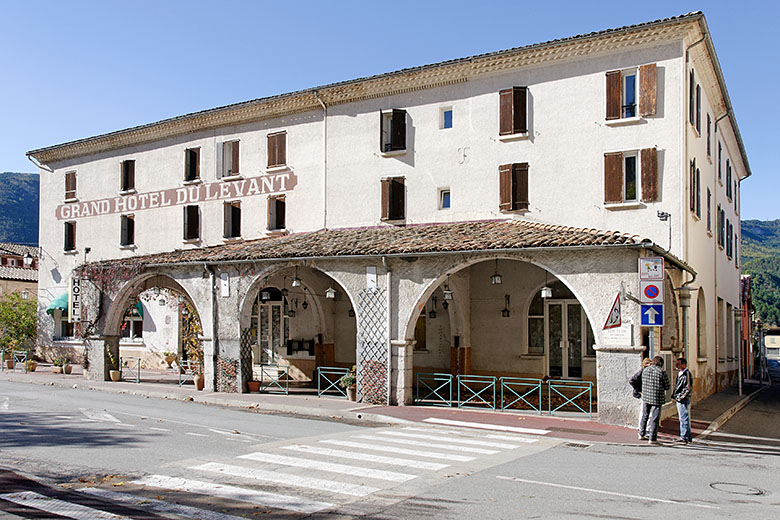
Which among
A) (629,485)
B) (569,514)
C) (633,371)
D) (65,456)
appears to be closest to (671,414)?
(633,371)

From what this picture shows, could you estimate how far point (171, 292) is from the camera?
1073 inches

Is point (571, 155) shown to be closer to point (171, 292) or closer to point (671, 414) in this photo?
point (671, 414)

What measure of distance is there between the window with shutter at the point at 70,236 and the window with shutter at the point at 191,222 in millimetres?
7405

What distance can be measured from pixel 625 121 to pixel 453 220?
5.80 metres

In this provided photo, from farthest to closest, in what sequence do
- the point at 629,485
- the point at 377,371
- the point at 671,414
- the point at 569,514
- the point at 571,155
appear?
the point at 571,155 < the point at 377,371 < the point at 671,414 < the point at 629,485 < the point at 569,514

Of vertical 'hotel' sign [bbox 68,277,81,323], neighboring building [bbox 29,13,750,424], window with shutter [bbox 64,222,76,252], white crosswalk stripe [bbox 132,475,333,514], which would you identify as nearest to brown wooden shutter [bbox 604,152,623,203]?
neighboring building [bbox 29,13,750,424]

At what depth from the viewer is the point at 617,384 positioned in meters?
15.2

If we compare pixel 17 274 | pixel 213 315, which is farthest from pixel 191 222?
pixel 17 274

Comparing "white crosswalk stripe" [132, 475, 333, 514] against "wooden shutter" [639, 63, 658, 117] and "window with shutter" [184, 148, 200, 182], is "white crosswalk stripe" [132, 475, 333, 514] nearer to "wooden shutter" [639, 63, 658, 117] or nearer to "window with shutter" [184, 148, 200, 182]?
"wooden shutter" [639, 63, 658, 117]

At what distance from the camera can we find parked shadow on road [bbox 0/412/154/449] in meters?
11.9

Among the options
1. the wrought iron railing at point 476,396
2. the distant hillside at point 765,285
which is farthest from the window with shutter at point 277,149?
the distant hillside at point 765,285

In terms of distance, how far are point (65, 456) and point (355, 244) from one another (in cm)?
1027

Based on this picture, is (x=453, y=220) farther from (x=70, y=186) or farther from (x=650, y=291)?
(x=70, y=186)

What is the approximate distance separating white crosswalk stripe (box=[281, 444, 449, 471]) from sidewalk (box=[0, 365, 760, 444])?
4380 millimetres
